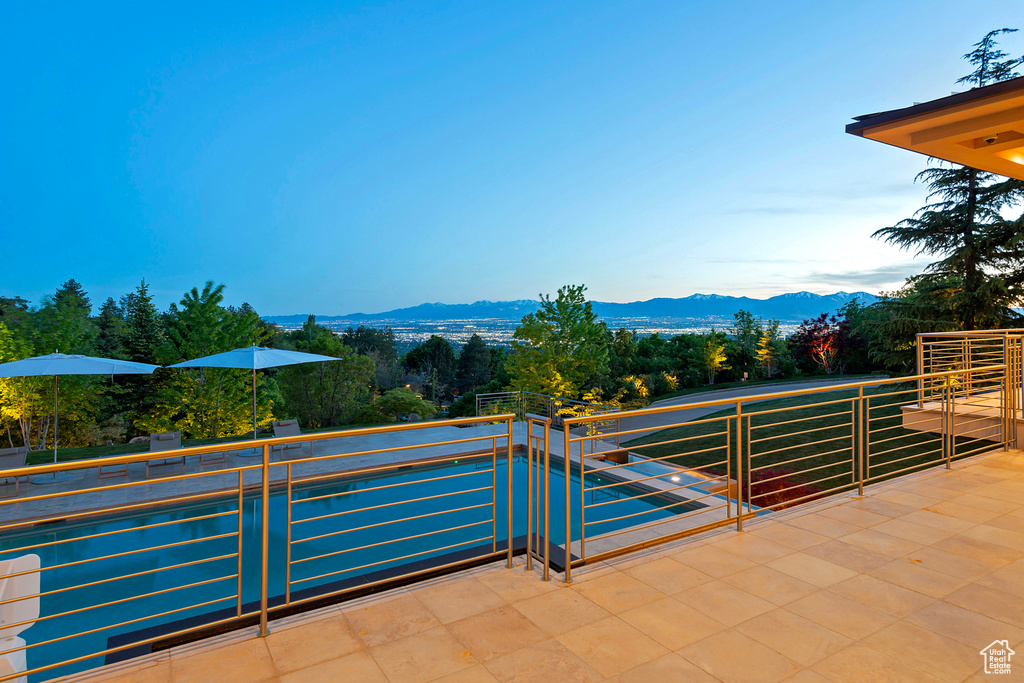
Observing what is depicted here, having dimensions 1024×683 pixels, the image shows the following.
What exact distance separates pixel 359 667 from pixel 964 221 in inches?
682

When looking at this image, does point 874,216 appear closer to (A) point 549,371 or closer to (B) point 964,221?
(B) point 964,221

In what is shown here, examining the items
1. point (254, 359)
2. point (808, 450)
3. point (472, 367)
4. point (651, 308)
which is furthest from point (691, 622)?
point (651, 308)

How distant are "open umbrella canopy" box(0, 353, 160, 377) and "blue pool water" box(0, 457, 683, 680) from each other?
3.09m

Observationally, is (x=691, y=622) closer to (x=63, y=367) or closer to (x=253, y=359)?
(x=253, y=359)

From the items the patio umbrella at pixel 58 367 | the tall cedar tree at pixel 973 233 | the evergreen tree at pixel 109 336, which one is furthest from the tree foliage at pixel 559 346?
the evergreen tree at pixel 109 336

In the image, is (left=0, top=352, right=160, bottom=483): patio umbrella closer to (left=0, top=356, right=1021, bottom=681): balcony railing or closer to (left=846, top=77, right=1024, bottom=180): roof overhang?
(left=0, top=356, right=1021, bottom=681): balcony railing

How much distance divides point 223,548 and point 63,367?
540 centimetres

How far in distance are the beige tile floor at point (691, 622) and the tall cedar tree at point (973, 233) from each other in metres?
→ 12.2

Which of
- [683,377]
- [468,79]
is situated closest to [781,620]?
[468,79]

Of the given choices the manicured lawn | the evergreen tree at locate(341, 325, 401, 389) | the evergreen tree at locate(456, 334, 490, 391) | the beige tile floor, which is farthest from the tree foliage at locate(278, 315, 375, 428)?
the beige tile floor

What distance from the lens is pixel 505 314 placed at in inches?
3211

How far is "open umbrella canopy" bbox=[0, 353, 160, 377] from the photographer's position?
937cm

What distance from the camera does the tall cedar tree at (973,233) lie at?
524 inches

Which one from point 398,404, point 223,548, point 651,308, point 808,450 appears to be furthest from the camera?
point 651,308
